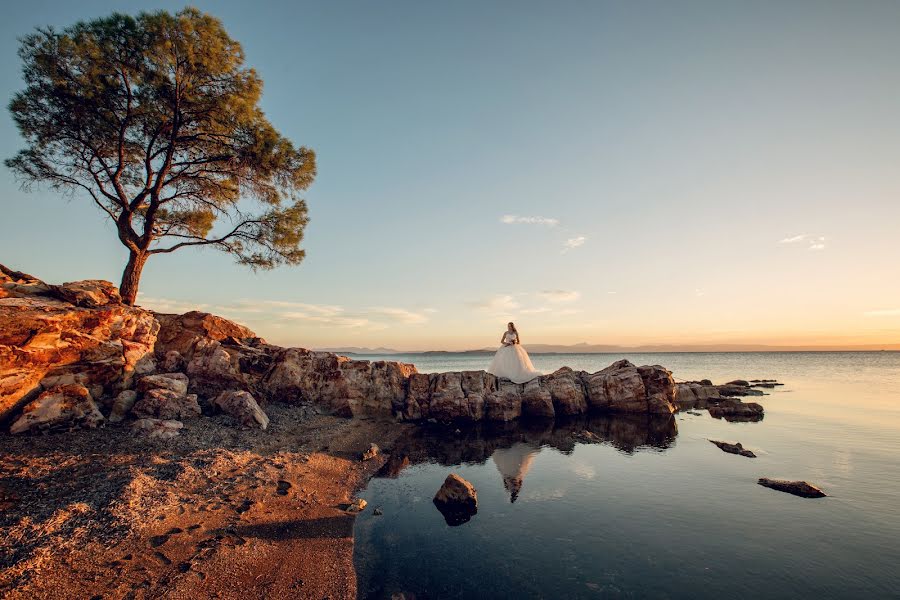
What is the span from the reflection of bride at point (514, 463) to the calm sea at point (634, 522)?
88mm

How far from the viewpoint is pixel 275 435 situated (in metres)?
15.1

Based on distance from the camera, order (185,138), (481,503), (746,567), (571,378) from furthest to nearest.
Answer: (571,378) < (185,138) < (481,503) < (746,567)

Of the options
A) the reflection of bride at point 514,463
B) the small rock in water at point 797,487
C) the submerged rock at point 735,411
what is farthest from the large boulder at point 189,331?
the submerged rock at point 735,411

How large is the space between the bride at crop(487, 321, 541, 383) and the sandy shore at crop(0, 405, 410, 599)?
14.6m

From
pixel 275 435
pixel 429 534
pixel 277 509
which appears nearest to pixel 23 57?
pixel 275 435

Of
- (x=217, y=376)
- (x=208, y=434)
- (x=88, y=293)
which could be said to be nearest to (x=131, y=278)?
(x=88, y=293)

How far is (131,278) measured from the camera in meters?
18.4

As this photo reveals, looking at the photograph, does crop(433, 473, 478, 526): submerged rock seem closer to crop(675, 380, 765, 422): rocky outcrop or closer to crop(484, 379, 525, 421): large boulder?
crop(484, 379, 525, 421): large boulder

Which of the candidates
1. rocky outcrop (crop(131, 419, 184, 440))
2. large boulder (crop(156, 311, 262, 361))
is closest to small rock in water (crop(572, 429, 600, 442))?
rocky outcrop (crop(131, 419, 184, 440))

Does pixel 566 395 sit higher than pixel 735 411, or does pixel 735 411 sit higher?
pixel 566 395

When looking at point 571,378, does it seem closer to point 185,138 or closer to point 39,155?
point 185,138

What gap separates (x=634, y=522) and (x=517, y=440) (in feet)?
29.3

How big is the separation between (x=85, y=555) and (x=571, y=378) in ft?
81.7

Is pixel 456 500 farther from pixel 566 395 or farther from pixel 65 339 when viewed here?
pixel 65 339
